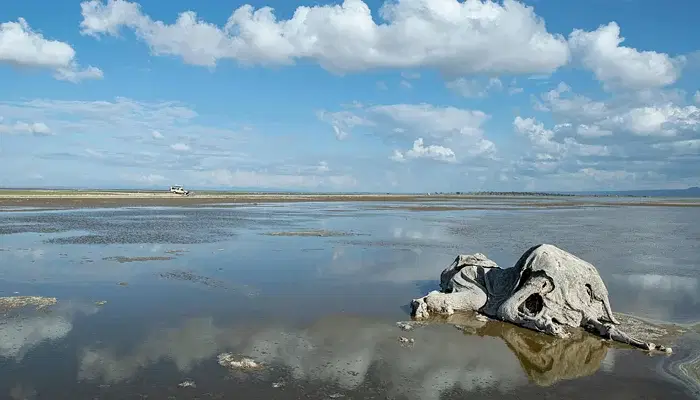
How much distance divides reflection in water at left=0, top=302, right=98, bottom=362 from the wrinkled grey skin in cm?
814

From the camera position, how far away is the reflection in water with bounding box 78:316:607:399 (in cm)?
878

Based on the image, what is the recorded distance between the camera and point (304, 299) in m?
14.6

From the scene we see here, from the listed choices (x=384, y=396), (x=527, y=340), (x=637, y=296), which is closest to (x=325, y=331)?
(x=384, y=396)

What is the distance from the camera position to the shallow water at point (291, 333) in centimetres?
846

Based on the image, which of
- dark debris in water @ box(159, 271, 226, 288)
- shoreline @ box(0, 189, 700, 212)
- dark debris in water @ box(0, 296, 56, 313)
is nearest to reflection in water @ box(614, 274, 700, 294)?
dark debris in water @ box(159, 271, 226, 288)

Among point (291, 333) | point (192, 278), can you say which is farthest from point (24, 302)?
point (291, 333)

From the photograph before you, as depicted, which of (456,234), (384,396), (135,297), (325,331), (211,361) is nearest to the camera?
(384,396)

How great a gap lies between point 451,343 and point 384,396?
125 inches

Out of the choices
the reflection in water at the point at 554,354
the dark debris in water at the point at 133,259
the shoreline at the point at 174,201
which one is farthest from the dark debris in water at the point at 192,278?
the shoreline at the point at 174,201

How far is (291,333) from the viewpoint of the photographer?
37.0 ft

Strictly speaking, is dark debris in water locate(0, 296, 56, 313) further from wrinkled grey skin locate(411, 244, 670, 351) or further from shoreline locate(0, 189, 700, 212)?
shoreline locate(0, 189, 700, 212)

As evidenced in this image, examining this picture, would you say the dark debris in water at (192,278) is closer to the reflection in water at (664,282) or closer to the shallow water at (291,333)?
the shallow water at (291,333)

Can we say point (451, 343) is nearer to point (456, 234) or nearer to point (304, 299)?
point (304, 299)

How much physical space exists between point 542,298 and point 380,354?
4922 millimetres
